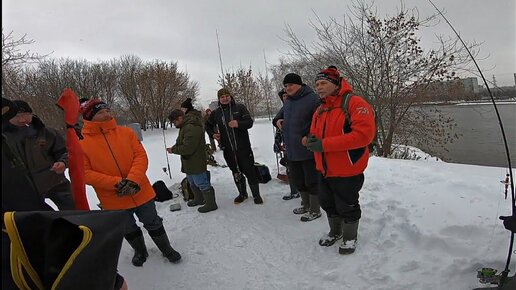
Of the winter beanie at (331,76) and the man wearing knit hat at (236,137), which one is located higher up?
the winter beanie at (331,76)

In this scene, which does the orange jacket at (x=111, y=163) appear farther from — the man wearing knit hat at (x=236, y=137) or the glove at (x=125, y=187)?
the man wearing knit hat at (x=236, y=137)

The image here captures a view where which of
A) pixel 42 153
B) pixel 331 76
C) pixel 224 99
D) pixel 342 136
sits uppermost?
pixel 331 76

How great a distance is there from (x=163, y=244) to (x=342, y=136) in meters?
2.16

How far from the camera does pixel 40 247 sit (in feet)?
3.54

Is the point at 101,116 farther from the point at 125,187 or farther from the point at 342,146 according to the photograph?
the point at 342,146

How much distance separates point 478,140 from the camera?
18609mm

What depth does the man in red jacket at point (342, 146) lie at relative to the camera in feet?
10.0

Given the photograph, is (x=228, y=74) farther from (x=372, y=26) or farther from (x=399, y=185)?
(x=399, y=185)

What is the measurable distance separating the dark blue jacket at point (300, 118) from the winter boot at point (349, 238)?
1.05 metres

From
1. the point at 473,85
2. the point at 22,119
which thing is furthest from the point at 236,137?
the point at 473,85

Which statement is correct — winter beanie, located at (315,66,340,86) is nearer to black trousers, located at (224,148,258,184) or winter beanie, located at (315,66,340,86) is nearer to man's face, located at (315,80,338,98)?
man's face, located at (315,80,338,98)

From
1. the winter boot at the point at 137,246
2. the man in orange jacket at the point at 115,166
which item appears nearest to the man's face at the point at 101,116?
the man in orange jacket at the point at 115,166

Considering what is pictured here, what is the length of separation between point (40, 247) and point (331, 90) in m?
2.75

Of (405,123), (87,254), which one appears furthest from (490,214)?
(405,123)
